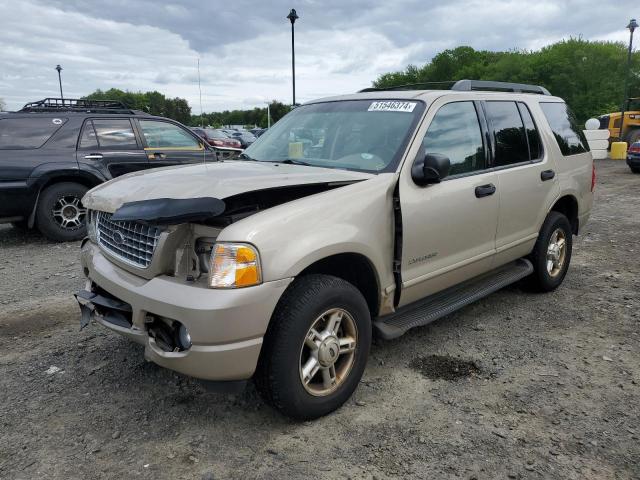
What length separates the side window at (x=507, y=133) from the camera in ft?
13.7

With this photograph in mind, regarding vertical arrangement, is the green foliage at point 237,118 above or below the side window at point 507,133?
above

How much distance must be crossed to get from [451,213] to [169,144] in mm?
6041

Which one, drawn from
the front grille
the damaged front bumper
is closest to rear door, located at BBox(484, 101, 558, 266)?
the damaged front bumper

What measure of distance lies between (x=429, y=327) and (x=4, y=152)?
5.93 metres

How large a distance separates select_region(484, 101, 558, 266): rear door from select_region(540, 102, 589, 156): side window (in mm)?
348

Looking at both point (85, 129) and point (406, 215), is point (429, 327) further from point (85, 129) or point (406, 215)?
point (85, 129)

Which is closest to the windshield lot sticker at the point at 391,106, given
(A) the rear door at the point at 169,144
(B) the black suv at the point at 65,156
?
(B) the black suv at the point at 65,156

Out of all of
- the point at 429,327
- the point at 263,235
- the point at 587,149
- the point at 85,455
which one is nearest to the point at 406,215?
the point at 263,235

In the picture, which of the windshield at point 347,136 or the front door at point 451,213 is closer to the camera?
the front door at point 451,213

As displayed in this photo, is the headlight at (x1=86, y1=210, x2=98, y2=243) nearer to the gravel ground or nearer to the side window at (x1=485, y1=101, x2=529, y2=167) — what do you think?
the gravel ground

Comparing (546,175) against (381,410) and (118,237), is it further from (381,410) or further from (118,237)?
(118,237)

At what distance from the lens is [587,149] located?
214 inches

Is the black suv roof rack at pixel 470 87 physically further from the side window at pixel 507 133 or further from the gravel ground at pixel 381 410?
the gravel ground at pixel 381 410

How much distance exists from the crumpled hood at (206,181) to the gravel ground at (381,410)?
3.88 ft
